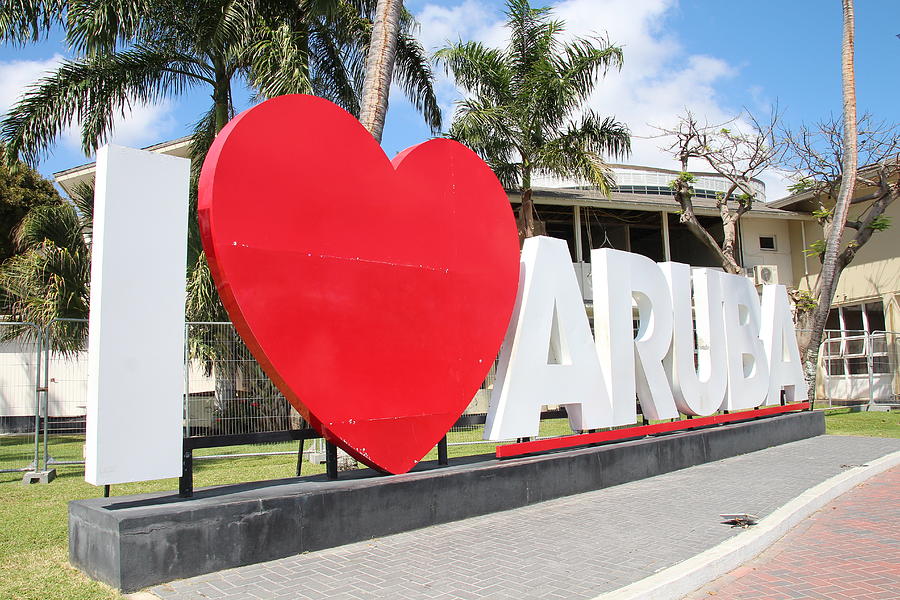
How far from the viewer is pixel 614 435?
30.2 ft

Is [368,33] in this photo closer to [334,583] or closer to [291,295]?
[291,295]

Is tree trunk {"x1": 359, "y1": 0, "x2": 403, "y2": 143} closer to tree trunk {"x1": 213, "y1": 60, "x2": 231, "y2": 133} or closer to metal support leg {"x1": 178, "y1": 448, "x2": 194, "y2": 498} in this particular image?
metal support leg {"x1": 178, "y1": 448, "x2": 194, "y2": 498}

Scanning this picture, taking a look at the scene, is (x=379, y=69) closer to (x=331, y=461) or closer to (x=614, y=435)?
(x=331, y=461)

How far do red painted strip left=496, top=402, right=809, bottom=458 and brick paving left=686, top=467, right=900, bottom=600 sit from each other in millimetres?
2504

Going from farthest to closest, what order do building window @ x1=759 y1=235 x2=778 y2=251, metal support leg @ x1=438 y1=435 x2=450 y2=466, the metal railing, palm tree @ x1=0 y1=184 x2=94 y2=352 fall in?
building window @ x1=759 y1=235 x2=778 y2=251
the metal railing
palm tree @ x1=0 y1=184 x2=94 y2=352
metal support leg @ x1=438 y1=435 x2=450 y2=466

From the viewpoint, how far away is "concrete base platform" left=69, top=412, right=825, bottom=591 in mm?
4902

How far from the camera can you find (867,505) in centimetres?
794

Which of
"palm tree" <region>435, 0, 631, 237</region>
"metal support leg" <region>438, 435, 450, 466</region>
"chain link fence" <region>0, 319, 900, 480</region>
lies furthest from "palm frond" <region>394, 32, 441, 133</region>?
"metal support leg" <region>438, 435, 450, 466</region>

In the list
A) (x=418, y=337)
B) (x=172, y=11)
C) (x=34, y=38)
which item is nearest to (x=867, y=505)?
(x=418, y=337)

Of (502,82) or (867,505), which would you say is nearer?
(867,505)

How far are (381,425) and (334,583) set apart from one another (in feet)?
5.85

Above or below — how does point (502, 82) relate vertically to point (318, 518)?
above

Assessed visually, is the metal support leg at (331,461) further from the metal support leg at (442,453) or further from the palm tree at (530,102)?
the palm tree at (530,102)

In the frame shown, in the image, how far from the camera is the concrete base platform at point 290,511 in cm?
490
